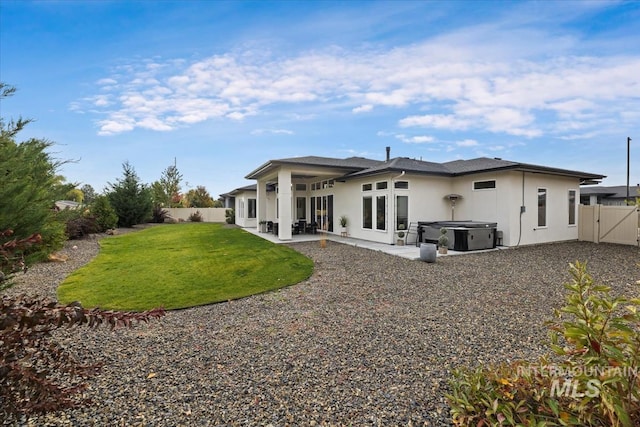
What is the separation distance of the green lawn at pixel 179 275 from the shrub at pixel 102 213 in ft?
28.1

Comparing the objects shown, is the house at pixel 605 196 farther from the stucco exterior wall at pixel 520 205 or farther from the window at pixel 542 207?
the window at pixel 542 207

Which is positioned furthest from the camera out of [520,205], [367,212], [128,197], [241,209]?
[241,209]

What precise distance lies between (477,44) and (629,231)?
36.1ft

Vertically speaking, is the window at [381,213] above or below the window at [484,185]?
below

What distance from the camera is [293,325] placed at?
4.63m

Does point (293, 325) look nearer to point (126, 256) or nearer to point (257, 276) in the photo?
point (257, 276)

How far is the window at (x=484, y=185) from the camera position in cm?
1255

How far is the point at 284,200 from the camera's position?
45.1ft

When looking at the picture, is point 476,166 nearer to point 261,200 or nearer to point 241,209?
point 261,200

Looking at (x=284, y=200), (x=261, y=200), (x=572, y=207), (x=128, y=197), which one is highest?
(x=128, y=197)

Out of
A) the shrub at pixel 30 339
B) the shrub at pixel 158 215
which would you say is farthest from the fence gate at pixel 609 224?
the shrub at pixel 158 215

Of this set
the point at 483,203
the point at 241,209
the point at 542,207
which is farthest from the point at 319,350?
the point at 241,209
